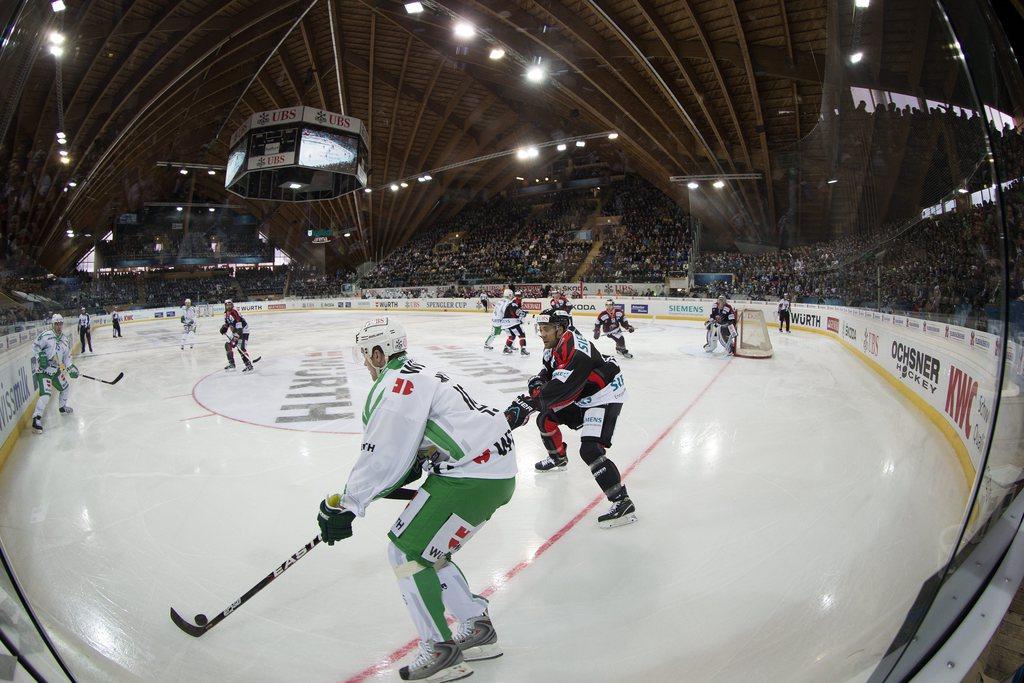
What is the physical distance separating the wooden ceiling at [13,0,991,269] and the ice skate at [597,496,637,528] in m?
3.79

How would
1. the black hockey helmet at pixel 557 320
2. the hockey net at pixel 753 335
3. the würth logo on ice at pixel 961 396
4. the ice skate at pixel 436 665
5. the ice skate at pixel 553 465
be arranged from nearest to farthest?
the ice skate at pixel 436 665, the black hockey helmet at pixel 557 320, the würth logo on ice at pixel 961 396, the ice skate at pixel 553 465, the hockey net at pixel 753 335

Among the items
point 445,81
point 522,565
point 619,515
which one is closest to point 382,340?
point 522,565

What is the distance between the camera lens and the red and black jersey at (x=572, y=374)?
3609 millimetres

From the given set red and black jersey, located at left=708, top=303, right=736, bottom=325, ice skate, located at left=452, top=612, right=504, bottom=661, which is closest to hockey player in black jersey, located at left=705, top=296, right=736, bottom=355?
red and black jersey, located at left=708, top=303, right=736, bottom=325

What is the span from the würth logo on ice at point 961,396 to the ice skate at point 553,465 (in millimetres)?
3402

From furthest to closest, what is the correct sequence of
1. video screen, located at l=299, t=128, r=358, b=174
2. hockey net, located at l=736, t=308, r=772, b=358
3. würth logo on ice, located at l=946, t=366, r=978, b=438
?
video screen, located at l=299, t=128, r=358, b=174 < hockey net, located at l=736, t=308, r=772, b=358 < würth logo on ice, located at l=946, t=366, r=978, b=438

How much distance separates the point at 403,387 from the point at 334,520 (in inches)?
23.8

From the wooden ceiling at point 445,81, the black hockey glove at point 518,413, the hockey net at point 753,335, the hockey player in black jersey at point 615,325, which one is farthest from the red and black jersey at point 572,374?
the hockey net at point 753,335

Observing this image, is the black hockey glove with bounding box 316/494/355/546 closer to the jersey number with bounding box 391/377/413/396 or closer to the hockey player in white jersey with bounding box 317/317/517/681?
the hockey player in white jersey with bounding box 317/317/517/681

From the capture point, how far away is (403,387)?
6.59 ft

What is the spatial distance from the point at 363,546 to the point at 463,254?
35.8 m

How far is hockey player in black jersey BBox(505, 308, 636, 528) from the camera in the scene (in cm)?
355

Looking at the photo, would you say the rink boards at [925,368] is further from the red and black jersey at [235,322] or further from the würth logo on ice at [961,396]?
the red and black jersey at [235,322]

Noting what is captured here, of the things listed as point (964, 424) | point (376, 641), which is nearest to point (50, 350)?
point (376, 641)
